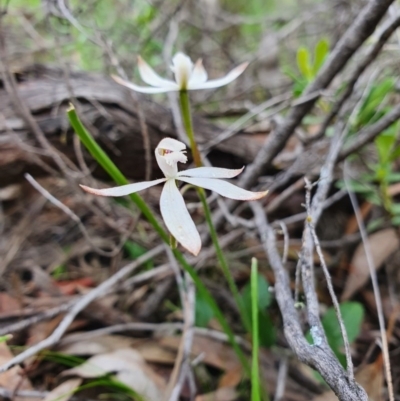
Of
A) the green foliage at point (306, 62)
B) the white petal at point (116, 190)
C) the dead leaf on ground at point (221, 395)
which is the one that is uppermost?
the green foliage at point (306, 62)

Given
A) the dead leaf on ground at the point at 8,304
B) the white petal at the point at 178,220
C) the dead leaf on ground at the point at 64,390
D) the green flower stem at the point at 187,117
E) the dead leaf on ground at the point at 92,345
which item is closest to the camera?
the white petal at the point at 178,220

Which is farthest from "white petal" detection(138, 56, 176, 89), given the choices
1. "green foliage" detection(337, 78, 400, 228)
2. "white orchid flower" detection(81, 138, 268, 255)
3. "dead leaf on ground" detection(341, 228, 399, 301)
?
"dead leaf on ground" detection(341, 228, 399, 301)

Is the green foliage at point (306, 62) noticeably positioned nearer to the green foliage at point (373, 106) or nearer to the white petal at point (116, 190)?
the green foliage at point (373, 106)

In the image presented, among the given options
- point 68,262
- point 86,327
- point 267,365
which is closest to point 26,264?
point 68,262

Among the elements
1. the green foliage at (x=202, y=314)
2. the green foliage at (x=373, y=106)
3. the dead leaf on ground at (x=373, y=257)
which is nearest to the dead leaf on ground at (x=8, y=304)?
the green foliage at (x=202, y=314)

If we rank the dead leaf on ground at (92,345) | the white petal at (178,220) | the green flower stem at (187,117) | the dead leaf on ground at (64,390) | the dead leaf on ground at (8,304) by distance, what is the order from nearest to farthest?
the white petal at (178,220)
the green flower stem at (187,117)
the dead leaf on ground at (64,390)
the dead leaf on ground at (92,345)
the dead leaf on ground at (8,304)

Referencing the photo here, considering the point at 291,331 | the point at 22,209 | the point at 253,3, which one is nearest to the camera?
the point at 291,331

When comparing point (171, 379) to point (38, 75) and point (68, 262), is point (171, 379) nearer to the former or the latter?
point (68, 262)
